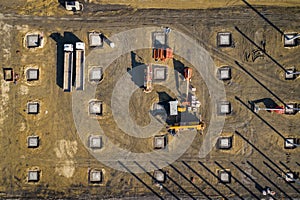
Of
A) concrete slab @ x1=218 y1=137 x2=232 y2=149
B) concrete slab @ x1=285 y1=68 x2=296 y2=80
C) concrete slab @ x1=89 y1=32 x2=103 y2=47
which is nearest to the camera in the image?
concrete slab @ x1=285 y1=68 x2=296 y2=80

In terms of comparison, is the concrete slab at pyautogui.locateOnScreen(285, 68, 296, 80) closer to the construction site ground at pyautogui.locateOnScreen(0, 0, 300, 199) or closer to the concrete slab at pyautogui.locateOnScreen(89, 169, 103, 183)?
the construction site ground at pyautogui.locateOnScreen(0, 0, 300, 199)

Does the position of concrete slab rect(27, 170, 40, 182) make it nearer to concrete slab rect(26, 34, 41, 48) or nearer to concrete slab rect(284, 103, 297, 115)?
concrete slab rect(26, 34, 41, 48)

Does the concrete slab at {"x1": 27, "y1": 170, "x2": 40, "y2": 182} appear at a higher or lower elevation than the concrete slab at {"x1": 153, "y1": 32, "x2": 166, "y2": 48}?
lower

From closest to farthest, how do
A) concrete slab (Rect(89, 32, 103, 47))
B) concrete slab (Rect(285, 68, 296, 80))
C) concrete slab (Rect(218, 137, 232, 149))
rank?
concrete slab (Rect(285, 68, 296, 80)), concrete slab (Rect(218, 137, 232, 149)), concrete slab (Rect(89, 32, 103, 47))

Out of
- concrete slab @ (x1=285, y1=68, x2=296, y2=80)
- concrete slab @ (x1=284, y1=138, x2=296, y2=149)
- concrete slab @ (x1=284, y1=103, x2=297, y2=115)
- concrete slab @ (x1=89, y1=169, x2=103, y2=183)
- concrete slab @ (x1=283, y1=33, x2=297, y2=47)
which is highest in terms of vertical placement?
concrete slab @ (x1=283, y1=33, x2=297, y2=47)

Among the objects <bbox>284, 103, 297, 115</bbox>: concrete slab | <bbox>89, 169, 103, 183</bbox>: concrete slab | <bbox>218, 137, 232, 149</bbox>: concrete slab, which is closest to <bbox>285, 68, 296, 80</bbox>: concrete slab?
<bbox>284, 103, 297, 115</bbox>: concrete slab

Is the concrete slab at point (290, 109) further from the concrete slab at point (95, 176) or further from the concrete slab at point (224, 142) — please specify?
the concrete slab at point (95, 176)

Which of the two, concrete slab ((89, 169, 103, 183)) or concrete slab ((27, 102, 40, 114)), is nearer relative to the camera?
concrete slab ((89, 169, 103, 183))

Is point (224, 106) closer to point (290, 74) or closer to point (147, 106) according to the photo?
Answer: point (290, 74)

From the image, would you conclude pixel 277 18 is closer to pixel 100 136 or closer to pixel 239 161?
pixel 239 161

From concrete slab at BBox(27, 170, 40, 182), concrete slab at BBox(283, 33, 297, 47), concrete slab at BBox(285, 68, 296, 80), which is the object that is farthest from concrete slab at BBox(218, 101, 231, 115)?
concrete slab at BBox(27, 170, 40, 182)
